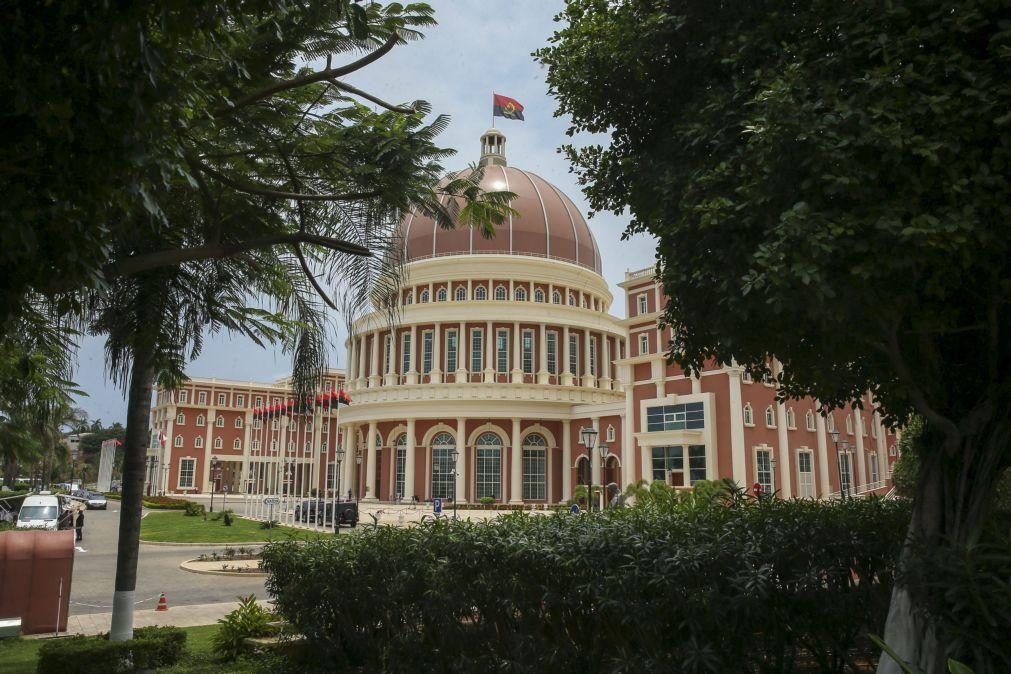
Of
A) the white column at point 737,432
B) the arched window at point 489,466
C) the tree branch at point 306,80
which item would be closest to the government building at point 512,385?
the arched window at point 489,466

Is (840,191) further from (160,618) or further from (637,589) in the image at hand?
(160,618)

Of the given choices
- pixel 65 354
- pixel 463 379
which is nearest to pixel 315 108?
pixel 65 354

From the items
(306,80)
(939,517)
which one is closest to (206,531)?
(306,80)

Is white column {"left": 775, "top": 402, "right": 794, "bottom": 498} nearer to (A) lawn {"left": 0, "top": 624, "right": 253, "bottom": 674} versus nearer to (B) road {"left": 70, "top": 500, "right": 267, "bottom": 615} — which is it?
(B) road {"left": 70, "top": 500, "right": 267, "bottom": 615}

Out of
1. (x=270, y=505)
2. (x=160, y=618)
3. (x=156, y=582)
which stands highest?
(x=270, y=505)

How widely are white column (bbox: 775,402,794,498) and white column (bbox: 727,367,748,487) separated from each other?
311 centimetres

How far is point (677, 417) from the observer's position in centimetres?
4253

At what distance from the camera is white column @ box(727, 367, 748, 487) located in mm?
39750

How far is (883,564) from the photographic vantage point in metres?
6.14

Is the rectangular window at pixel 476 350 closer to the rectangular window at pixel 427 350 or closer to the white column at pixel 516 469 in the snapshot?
the rectangular window at pixel 427 350

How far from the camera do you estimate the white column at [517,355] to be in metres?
55.3

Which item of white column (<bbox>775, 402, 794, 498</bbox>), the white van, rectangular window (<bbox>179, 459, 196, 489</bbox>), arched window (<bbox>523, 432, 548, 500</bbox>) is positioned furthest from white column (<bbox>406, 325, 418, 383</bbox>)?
rectangular window (<bbox>179, 459, 196, 489</bbox>)

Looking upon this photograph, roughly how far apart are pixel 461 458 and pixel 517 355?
28.2 ft

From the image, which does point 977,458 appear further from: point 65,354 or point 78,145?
point 65,354
